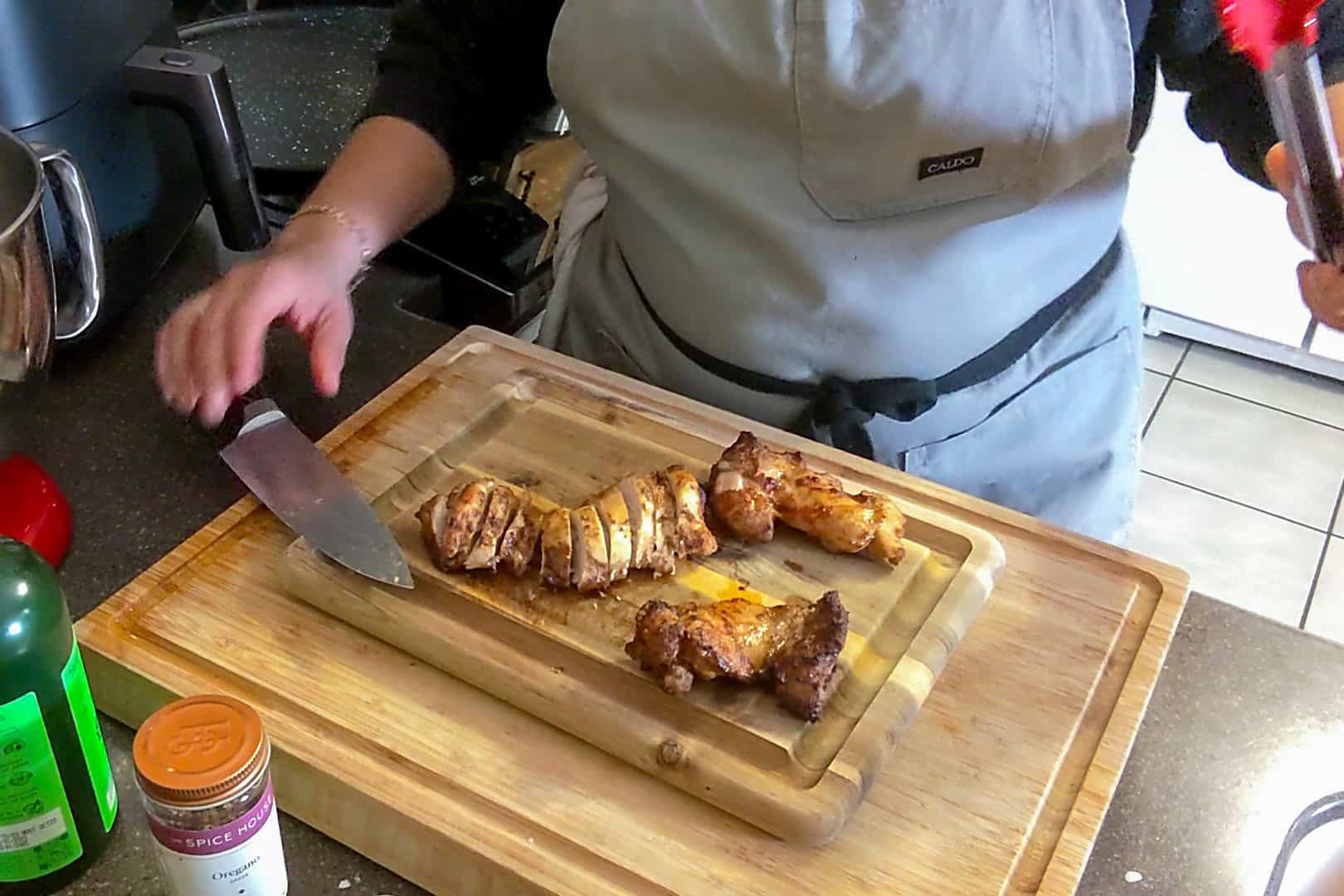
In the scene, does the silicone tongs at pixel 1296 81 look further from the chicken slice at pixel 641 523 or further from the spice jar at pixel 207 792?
the spice jar at pixel 207 792

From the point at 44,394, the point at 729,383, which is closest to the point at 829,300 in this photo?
the point at 729,383

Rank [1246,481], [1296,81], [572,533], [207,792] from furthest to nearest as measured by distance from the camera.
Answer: [1246,481] < [572,533] < [1296,81] < [207,792]

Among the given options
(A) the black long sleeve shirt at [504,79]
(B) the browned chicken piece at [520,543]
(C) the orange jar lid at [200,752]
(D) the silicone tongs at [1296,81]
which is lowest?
(B) the browned chicken piece at [520,543]

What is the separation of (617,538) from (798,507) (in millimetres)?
120

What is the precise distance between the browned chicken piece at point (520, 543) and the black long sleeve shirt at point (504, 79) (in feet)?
1.33

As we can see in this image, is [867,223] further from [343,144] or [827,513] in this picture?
[343,144]

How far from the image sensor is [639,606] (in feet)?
2.46

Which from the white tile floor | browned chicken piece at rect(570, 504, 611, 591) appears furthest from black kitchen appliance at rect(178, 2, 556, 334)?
the white tile floor

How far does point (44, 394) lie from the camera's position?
0.92 m

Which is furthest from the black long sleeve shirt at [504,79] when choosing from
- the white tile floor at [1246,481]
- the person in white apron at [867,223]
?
the white tile floor at [1246,481]

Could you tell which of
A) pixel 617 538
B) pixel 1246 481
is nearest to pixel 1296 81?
pixel 617 538

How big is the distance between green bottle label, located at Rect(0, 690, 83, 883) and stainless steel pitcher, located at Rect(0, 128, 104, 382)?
9.0 inches

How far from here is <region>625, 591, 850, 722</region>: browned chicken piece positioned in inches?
26.4

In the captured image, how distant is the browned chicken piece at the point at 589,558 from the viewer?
736 millimetres
